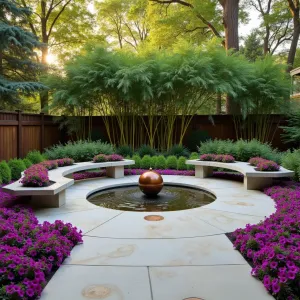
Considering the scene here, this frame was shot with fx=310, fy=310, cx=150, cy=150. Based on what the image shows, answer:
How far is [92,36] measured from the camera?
52.2 feet

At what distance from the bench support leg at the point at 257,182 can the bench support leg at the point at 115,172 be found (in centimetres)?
285

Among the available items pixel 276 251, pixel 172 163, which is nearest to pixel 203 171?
pixel 172 163

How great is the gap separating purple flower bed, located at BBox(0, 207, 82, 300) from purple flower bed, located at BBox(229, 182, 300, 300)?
157 centimetres

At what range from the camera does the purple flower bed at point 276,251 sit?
2.07m

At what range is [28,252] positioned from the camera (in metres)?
2.48

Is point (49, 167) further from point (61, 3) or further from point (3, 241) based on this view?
point (61, 3)

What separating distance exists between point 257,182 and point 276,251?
3677 millimetres

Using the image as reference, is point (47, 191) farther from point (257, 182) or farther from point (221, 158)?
point (221, 158)

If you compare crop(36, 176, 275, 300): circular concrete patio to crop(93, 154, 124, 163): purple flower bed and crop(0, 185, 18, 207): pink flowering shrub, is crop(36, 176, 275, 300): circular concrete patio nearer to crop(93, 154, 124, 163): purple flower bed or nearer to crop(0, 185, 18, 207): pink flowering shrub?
crop(0, 185, 18, 207): pink flowering shrub

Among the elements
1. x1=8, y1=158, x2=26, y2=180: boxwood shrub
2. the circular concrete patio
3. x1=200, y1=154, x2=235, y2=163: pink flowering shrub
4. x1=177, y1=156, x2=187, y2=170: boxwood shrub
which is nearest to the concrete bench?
the circular concrete patio

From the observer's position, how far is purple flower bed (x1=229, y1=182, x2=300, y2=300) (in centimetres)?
207

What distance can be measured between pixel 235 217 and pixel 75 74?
22.9ft

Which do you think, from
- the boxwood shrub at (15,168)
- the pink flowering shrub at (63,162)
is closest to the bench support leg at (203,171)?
the pink flowering shrub at (63,162)

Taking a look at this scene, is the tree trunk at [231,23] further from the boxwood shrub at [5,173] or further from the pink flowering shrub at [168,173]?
the boxwood shrub at [5,173]
